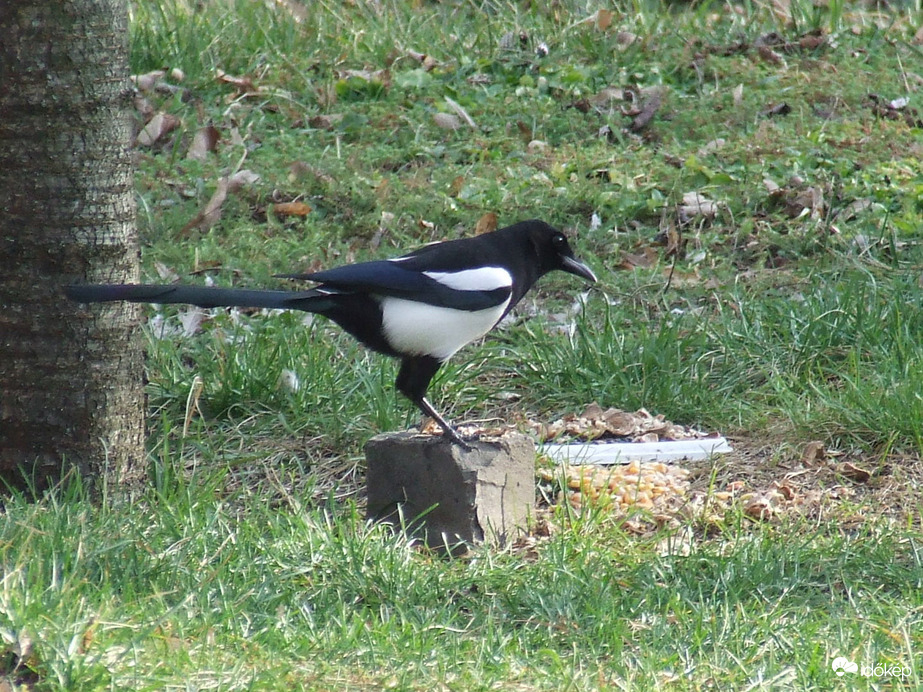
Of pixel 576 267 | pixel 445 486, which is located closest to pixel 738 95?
pixel 576 267

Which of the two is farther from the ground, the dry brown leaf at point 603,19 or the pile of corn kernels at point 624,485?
the dry brown leaf at point 603,19

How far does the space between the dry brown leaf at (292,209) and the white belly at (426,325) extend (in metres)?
2.37

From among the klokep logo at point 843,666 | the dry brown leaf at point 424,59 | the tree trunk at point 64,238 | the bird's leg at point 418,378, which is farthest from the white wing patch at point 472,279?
the dry brown leaf at point 424,59

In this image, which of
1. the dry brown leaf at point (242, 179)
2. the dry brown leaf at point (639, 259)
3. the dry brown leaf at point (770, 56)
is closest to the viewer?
the dry brown leaf at point (639, 259)

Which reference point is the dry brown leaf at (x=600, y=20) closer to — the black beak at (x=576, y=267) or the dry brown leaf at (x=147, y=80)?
the dry brown leaf at (x=147, y=80)

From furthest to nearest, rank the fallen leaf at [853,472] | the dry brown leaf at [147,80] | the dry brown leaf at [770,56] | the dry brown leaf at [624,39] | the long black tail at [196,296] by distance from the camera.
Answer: the dry brown leaf at [624,39], the dry brown leaf at [770,56], the dry brown leaf at [147,80], the fallen leaf at [853,472], the long black tail at [196,296]

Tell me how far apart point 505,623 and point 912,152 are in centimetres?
420

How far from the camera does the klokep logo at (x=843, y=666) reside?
2.54m

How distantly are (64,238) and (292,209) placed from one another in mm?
2618

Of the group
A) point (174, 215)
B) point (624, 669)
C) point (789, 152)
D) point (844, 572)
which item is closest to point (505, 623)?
point (624, 669)

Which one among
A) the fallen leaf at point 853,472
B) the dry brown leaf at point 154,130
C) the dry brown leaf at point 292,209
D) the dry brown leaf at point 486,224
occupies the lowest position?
the fallen leaf at point 853,472

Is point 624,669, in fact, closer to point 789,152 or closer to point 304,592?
point 304,592

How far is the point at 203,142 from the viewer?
6516 mm

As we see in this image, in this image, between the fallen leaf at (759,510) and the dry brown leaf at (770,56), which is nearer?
the fallen leaf at (759,510)
